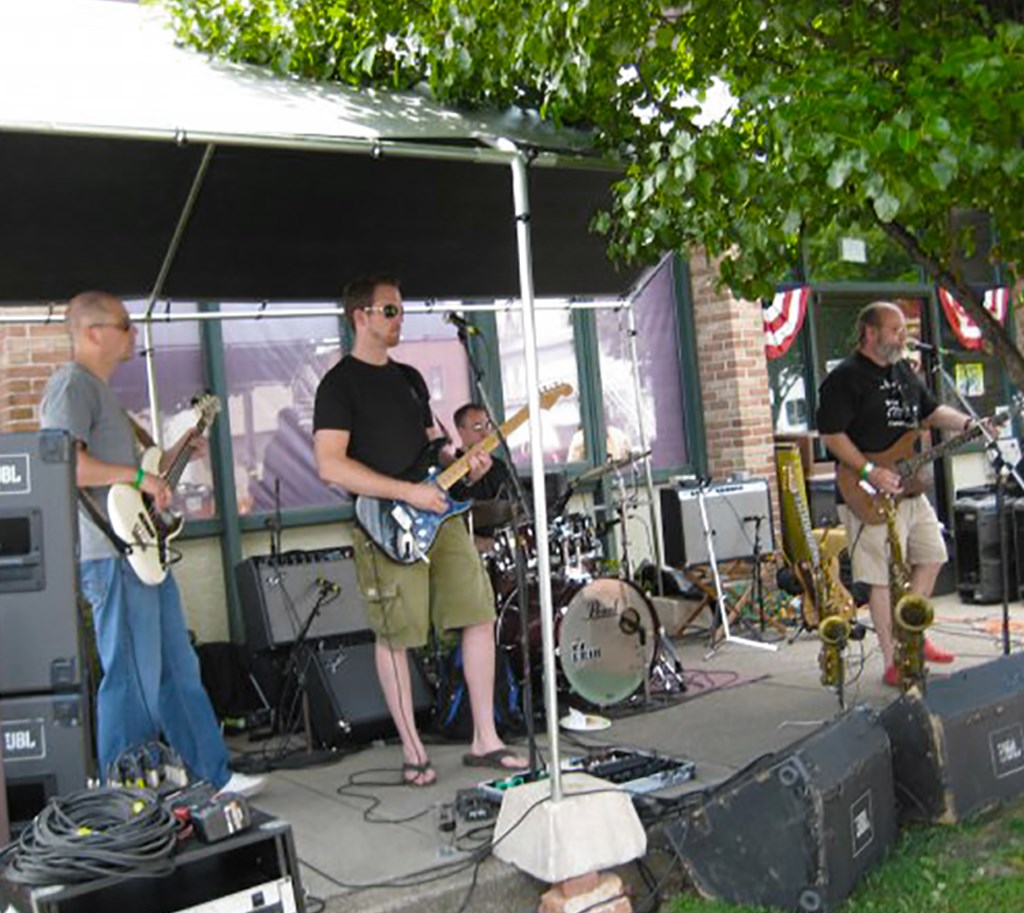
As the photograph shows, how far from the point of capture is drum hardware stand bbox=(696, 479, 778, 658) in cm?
730

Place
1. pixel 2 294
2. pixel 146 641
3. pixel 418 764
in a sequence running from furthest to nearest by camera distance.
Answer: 1. pixel 2 294
2. pixel 418 764
3. pixel 146 641

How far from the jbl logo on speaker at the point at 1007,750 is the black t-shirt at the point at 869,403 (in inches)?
77.5

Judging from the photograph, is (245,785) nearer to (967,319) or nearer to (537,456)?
(537,456)

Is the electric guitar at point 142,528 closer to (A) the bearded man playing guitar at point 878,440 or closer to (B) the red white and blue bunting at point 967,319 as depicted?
(A) the bearded man playing guitar at point 878,440

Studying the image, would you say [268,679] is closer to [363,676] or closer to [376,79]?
[363,676]

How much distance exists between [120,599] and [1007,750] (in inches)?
125

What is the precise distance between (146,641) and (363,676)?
1471 mm

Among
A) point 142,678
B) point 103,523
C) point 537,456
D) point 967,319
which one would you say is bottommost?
point 142,678

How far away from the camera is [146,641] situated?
434 centimetres

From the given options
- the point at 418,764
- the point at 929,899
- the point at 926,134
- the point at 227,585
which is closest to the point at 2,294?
the point at 227,585

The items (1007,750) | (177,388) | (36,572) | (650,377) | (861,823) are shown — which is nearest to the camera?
(36,572)

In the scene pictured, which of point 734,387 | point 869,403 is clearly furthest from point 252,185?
point 734,387

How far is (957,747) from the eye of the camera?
13.3ft

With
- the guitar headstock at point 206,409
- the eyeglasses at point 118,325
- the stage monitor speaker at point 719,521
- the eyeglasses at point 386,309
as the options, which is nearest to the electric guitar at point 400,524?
the eyeglasses at point 386,309
